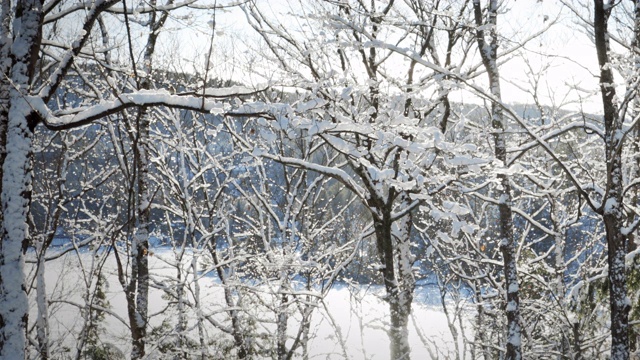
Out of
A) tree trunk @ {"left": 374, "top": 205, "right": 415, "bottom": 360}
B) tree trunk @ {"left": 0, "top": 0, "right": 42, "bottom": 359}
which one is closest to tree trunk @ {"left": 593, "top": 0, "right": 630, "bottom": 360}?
tree trunk @ {"left": 374, "top": 205, "right": 415, "bottom": 360}

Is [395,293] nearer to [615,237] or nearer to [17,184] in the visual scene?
[615,237]

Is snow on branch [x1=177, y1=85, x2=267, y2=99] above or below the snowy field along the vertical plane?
above

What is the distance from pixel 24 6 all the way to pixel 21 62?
1.67ft

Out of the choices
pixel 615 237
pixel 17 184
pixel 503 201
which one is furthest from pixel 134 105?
pixel 615 237

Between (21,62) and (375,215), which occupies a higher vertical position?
(21,62)

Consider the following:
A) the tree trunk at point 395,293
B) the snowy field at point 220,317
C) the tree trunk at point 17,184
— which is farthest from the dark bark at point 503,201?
the tree trunk at point 17,184

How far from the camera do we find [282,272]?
8109 millimetres

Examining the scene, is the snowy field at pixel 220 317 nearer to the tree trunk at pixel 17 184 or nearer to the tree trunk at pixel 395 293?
the tree trunk at pixel 395 293

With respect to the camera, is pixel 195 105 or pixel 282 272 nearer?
pixel 195 105

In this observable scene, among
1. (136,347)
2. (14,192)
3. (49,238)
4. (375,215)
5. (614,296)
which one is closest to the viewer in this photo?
(14,192)

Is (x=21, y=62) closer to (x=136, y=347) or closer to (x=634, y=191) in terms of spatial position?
(x=136, y=347)

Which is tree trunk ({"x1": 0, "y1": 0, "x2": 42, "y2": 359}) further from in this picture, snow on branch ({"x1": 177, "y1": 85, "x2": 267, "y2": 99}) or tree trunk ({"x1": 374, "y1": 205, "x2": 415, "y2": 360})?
tree trunk ({"x1": 374, "y1": 205, "x2": 415, "y2": 360})

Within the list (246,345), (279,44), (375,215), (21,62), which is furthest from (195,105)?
(246,345)

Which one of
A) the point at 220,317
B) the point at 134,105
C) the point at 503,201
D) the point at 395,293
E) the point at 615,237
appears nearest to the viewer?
the point at 134,105
